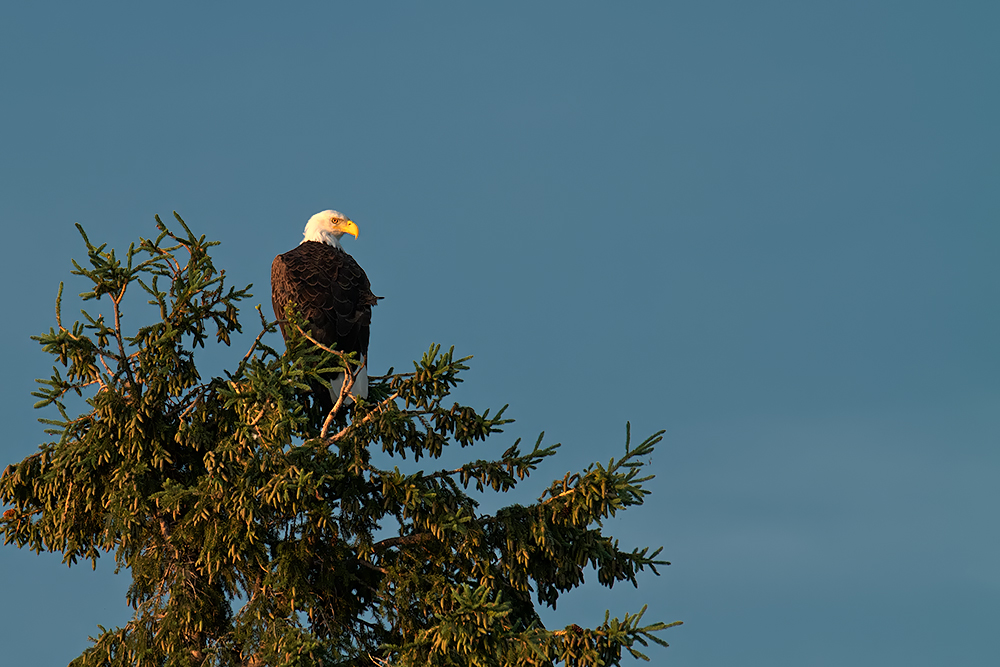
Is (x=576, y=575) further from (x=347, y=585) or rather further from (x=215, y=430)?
(x=215, y=430)

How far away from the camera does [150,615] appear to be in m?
10.5

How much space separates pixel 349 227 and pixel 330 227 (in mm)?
302

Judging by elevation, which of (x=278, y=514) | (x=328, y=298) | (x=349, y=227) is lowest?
(x=278, y=514)

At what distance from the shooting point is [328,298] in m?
13.8

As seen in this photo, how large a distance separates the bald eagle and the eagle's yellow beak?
729 millimetres

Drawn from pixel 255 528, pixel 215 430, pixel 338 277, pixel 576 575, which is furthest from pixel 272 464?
pixel 338 277

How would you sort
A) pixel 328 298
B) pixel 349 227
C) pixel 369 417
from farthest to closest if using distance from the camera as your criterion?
pixel 349 227 < pixel 328 298 < pixel 369 417

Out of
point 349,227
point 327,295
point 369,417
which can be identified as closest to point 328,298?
point 327,295

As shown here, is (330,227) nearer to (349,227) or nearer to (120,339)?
(349,227)

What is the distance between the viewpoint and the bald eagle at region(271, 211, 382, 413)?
44.3 feet

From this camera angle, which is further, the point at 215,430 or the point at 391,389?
the point at 391,389

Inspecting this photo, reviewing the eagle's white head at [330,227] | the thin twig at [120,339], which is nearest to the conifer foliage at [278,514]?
the thin twig at [120,339]

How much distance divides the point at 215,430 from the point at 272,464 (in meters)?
1.52

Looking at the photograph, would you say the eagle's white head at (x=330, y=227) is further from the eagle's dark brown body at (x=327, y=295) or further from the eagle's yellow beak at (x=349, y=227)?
the eagle's dark brown body at (x=327, y=295)
